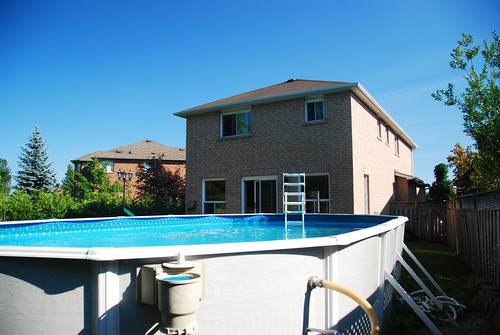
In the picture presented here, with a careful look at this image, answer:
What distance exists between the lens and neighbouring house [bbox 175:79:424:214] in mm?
11738

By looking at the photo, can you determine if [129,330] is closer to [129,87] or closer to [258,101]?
[258,101]

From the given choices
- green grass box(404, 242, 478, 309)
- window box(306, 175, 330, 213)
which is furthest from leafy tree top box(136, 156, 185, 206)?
green grass box(404, 242, 478, 309)

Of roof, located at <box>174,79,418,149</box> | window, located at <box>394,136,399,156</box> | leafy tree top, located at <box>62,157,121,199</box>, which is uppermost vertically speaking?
roof, located at <box>174,79,418,149</box>

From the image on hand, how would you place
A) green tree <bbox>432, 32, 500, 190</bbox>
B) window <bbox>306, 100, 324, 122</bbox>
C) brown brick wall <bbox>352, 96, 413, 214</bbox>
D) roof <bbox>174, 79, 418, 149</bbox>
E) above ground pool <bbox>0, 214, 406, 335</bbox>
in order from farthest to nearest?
window <bbox>306, 100, 324, 122</bbox>, brown brick wall <bbox>352, 96, 413, 214</bbox>, roof <bbox>174, 79, 418, 149</bbox>, green tree <bbox>432, 32, 500, 190</bbox>, above ground pool <bbox>0, 214, 406, 335</bbox>

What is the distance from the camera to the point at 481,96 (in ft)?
29.2

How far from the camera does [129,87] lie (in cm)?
2108

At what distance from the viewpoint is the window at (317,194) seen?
12.0 metres

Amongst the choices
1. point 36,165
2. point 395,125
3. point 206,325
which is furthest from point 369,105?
point 36,165

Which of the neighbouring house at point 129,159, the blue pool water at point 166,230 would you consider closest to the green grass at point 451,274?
the blue pool water at point 166,230

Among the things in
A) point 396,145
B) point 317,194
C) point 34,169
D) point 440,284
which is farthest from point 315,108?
point 34,169

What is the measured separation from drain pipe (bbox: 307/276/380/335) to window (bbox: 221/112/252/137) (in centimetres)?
1141

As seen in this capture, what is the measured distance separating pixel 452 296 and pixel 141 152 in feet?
113

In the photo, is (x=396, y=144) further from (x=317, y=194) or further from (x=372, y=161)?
(x=317, y=194)

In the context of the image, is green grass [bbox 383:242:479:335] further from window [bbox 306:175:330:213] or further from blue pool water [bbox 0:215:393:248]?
window [bbox 306:175:330:213]
